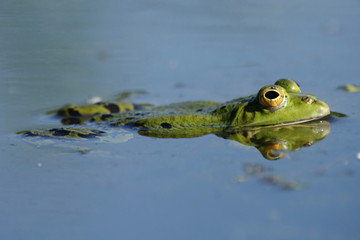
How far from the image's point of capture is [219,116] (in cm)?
438

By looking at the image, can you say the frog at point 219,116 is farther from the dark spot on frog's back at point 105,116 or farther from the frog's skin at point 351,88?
the frog's skin at point 351,88

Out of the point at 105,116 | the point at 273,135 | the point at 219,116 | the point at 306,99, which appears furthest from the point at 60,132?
the point at 306,99

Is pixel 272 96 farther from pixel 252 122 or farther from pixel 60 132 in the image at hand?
pixel 60 132

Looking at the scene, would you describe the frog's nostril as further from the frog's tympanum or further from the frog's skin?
the frog's skin

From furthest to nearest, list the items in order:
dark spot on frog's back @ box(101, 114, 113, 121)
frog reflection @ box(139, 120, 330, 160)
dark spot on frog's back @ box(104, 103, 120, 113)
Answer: dark spot on frog's back @ box(104, 103, 120, 113), dark spot on frog's back @ box(101, 114, 113, 121), frog reflection @ box(139, 120, 330, 160)

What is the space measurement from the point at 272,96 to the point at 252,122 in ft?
0.97

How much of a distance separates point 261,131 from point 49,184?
1.78 meters

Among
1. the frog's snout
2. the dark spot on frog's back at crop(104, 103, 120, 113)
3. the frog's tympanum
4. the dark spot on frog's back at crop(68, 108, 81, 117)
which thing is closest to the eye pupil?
the frog's tympanum

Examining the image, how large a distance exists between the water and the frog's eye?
0.50 meters

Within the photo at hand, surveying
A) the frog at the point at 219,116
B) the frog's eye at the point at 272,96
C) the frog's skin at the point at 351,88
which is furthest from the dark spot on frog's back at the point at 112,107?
the frog's skin at the point at 351,88

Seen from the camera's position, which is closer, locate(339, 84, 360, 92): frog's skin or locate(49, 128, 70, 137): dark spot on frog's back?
locate(49, 128, 70, 137): dark spot on frog's back

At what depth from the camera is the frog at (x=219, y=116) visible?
4.10 metres

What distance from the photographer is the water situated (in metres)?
2.76

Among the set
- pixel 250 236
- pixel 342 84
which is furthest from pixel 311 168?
pixel 342 84
